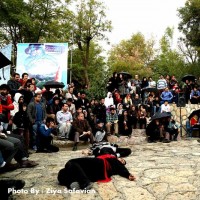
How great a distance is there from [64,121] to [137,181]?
520 cm

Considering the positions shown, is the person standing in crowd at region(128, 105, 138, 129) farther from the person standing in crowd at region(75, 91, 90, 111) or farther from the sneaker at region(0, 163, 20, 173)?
the sneaker at region(0, 163, 20, 173)

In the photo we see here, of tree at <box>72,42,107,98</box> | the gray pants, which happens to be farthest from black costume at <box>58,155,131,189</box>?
tree at <box>72,42,107,98</box>

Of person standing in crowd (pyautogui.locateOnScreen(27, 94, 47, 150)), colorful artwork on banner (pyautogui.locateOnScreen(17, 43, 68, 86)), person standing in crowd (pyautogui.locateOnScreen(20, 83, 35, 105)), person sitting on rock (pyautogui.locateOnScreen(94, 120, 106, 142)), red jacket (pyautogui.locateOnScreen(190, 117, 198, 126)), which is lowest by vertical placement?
person sitting on rock (pyautogui.locateOnScreen(94, 120, 106, 142))

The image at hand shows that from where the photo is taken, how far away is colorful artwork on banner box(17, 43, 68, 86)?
15797mm

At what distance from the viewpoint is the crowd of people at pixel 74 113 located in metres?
8.13

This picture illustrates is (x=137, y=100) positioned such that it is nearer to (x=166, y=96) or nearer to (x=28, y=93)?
(x=166, y=96)

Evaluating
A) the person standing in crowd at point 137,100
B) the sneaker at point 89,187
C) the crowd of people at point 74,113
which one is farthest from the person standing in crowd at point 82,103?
the sneaker at point 89,187

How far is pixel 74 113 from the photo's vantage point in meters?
11.2

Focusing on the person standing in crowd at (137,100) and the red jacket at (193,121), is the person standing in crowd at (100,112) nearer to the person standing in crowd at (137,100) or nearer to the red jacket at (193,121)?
the person standing in crowd at (137,100)

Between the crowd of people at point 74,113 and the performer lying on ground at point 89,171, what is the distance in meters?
0.12

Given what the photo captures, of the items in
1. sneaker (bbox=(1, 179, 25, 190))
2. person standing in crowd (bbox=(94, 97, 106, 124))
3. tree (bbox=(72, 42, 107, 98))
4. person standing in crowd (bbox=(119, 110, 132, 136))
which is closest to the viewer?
sneaker (bbox=(1, 179, 25, 190))

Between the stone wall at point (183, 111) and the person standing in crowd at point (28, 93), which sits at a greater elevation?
the person standing in crowd at point (28, 93)

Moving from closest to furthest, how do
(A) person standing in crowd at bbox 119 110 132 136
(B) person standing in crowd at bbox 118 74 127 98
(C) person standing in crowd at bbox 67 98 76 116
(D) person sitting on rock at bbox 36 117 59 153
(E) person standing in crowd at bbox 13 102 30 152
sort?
(E) person standing in crowd at bbox 13 102 30 152
(D) person sitting on rock at bbox 36 117 59 153
(C) person standing in crowd at bbox 67 98 76 116
(A) person standing in crowd at bbox 119 110 132 136
(B) person standing in crowd at bbox 118 74 127 98

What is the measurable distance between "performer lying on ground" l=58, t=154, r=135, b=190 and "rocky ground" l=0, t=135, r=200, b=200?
126 millimetres
